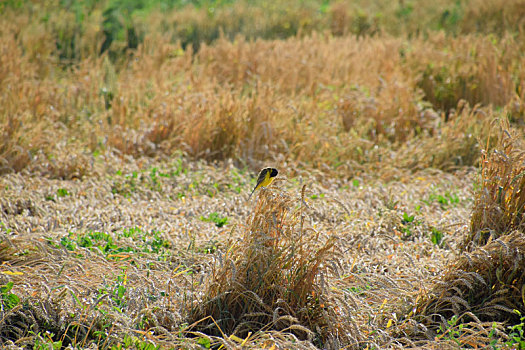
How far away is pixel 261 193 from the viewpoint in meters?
3.11

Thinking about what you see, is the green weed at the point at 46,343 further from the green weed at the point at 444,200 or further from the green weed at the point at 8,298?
the green weed at the point at 444,200

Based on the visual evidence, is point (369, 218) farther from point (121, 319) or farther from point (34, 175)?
point (34, 175)

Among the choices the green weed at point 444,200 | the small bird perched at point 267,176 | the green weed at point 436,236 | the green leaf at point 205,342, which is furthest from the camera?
the green weed at point 444,200

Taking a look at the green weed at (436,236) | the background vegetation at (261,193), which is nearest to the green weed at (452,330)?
the background vegetation at (261,193)

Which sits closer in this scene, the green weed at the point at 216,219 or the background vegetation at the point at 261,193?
the background vegetation at the point at 261,193

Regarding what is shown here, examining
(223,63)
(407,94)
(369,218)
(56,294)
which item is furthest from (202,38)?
(56,294)

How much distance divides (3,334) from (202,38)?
32.2ft

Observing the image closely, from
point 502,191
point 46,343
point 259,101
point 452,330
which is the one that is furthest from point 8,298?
point 259,101

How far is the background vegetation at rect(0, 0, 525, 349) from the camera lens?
3.05 m

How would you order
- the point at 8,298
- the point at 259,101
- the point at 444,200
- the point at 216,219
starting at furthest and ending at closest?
the point at 259,101 < the point at 444,200 < the point at 216,219 < the point at 8,298

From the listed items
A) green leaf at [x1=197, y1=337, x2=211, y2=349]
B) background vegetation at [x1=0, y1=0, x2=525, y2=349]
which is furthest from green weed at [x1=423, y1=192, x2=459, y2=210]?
green leaf at [x1=197, y1=337, x2=211, y2=349]

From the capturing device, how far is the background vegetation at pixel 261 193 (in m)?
3.05

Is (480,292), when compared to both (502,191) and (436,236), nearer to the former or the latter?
(502,191)

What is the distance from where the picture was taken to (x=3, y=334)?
3.03 m
